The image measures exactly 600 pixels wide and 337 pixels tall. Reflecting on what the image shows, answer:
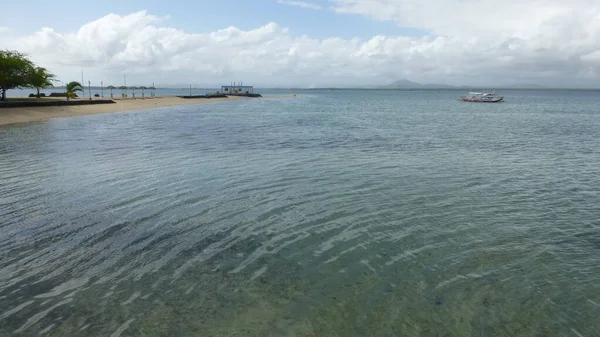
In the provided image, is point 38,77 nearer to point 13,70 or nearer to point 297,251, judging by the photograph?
point 13,70

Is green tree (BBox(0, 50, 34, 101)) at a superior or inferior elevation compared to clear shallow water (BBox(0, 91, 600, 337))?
superior

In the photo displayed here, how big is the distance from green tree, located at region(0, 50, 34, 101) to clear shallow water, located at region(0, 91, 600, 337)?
63.1 m

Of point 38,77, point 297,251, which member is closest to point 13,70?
point 38,77

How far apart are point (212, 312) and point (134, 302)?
1.75 metres

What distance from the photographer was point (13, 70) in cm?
7356

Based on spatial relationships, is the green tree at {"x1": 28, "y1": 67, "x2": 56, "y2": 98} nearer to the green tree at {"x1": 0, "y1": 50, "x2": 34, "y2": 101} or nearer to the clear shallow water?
the green tree at {"x1": 0, "y1": 50, "x2": 34, "y2": 101}

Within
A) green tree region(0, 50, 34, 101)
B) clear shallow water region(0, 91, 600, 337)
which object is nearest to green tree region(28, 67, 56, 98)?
green tree region(0, 50, 34, 101)

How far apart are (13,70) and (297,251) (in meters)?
85.0

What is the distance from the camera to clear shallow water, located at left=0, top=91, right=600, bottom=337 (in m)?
7.90

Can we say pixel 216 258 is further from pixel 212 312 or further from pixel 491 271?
pixel 491 271

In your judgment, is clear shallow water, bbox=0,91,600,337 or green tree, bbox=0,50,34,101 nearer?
clear shallow water, bbox=0,91,600,337

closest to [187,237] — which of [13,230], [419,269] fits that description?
[13,230]

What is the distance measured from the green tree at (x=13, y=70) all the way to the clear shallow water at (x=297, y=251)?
63094mm

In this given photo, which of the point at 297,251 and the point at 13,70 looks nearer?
the point at 297,251
